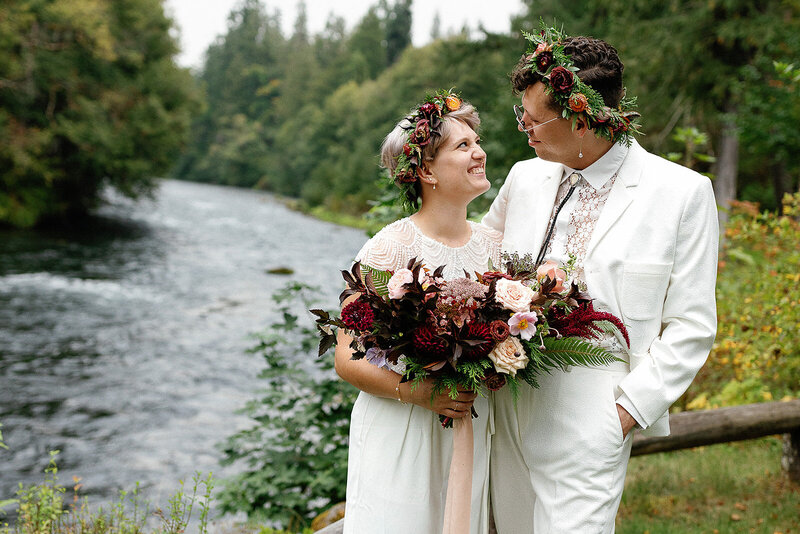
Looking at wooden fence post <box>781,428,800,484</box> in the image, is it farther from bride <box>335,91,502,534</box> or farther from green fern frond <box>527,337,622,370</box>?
green fern frond <box>527,337,622,370</box>

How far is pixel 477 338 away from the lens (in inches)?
86.7

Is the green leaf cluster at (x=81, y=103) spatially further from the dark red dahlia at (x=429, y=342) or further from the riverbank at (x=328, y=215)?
the dark red dahlia at (x=429, y=342)

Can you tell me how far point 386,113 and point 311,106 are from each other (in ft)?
60.9

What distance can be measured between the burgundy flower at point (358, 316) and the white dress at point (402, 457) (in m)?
0.39

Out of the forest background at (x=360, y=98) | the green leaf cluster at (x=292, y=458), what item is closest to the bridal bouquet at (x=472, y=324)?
the forest background at (x=360, y=98)

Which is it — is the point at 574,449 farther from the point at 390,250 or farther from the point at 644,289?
the point at 390,250

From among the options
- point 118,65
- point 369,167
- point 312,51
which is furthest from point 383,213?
point 312,51

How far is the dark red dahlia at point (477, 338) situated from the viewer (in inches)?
86.4

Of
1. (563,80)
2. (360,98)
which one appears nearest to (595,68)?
(563,80)

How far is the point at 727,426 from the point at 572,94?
330cm

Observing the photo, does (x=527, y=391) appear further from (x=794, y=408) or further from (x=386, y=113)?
(x=386, y=113)

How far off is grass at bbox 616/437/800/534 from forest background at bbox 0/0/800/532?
0.85 m

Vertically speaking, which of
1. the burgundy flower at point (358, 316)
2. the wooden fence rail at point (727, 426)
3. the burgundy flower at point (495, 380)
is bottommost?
the wooden fence rail at point (727, 426)

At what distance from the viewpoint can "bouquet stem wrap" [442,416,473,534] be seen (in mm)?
2525
